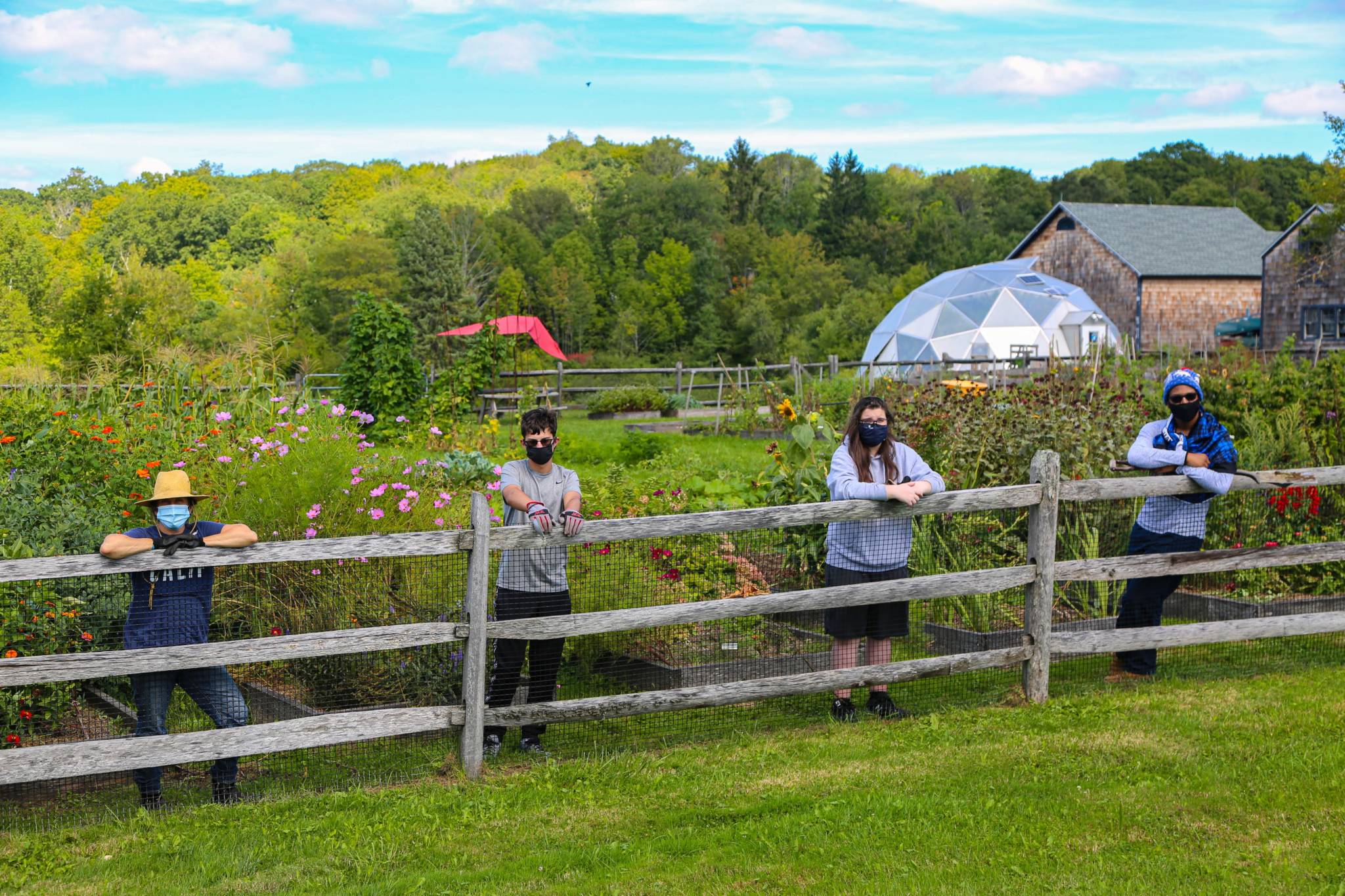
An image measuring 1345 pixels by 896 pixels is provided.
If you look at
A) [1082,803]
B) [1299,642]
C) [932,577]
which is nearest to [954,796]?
[1082,803]

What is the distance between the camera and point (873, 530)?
5.64 metres

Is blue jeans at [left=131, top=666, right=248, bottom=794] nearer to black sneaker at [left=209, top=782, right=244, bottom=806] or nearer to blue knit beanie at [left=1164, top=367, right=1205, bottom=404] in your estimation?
black sneaker at [left=209, top=782, right=244, bottom=806]

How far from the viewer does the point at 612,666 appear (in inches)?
233

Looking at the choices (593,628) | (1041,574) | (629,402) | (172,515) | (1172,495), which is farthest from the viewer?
(629,402)

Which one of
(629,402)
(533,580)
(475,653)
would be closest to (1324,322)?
(629,402)

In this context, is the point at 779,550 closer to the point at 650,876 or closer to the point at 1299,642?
the point at 1299,642

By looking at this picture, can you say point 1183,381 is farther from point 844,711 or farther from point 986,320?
point 986,320

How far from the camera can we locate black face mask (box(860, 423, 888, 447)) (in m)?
5.55

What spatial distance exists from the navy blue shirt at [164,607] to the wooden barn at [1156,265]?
44.4 meters

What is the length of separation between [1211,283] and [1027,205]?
96.6ft

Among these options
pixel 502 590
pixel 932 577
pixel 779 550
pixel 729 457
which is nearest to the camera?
pixel 502 590

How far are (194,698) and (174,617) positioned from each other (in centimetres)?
35

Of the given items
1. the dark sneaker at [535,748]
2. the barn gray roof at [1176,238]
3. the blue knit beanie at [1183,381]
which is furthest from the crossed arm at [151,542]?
the barn gray roof at [1176,238]

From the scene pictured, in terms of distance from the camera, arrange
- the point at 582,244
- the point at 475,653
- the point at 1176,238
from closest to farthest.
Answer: the point at 475,653, the point at 1176,238, the point at 582,244
